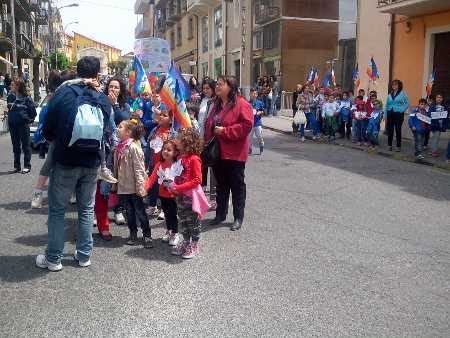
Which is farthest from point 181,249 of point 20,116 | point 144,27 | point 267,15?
point 144,27

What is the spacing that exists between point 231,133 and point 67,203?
7.00 ft

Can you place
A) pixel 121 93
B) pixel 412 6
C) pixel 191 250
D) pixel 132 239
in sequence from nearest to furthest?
pixel 191 250 → pixel 132 239 → pixel 121 93 → pixel 412 6

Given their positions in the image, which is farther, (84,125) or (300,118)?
(300,118)

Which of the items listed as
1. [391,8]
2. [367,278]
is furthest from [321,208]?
[391,8]

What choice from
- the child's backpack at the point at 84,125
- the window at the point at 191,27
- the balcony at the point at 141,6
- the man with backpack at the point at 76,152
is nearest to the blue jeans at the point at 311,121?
the man with backpack at the point at 76,152

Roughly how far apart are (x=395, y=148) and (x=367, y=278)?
1036 centimetres

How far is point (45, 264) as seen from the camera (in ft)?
15.5

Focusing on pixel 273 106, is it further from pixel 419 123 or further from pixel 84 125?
pixel 84 125

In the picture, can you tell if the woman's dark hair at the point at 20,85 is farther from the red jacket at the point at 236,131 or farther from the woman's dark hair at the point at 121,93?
the red jacket at the point at 236,131

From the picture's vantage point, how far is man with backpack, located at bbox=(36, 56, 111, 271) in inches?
171

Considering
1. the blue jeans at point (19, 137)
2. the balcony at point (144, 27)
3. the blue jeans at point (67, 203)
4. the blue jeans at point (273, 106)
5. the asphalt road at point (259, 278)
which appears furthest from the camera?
the balcony at point (144, 27)

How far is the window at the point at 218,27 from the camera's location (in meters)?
36.6

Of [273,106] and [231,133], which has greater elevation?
[273,106]

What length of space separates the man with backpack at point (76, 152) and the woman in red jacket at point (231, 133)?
174 centimetres
